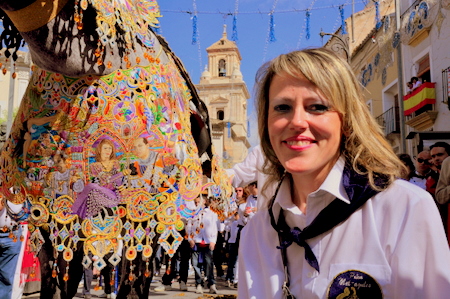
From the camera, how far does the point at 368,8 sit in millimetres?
24641

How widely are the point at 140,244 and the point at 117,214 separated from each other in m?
0.22

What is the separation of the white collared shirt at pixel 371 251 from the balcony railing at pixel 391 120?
18.2 meters

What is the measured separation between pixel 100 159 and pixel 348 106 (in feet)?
5.45

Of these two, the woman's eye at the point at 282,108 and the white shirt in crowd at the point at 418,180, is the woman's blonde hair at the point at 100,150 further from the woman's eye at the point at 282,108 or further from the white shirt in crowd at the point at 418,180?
the white shirt in crowd at the point at 418,180

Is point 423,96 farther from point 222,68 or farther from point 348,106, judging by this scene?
point 222,68

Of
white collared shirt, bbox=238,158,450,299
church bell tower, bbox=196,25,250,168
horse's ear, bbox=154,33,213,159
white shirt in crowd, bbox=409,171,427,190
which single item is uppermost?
church bell tower, bbox=196,25,250,168

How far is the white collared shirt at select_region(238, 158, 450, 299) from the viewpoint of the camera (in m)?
1.51

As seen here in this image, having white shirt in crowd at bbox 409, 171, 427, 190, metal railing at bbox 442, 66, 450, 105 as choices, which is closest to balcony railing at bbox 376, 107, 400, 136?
metal railing at bbox 442, 66, 450, 105

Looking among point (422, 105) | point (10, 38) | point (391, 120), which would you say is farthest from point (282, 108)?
point (391, 120)

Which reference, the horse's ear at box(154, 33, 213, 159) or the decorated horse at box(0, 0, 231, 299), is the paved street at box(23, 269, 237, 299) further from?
the decorated horse at box(0, 0, 231, 299)

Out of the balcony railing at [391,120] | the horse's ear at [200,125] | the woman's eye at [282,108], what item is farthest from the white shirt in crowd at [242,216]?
the balcony railing at [391,120]

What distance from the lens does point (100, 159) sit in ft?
9.75

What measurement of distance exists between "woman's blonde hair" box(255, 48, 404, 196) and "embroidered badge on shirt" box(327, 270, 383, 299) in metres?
0.30

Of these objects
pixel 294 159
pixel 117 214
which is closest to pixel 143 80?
pixel 117 214
